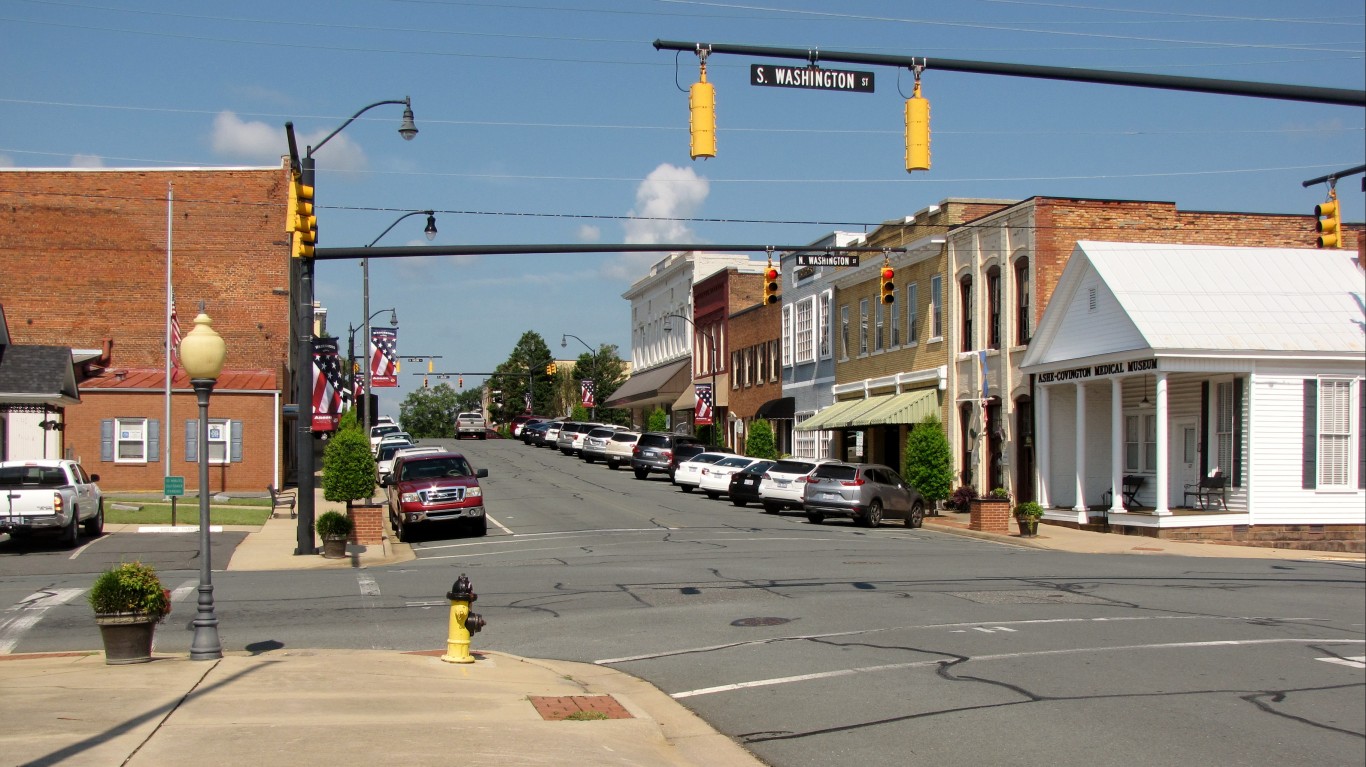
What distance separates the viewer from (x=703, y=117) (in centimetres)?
1366

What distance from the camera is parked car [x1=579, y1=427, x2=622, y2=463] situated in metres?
58.9

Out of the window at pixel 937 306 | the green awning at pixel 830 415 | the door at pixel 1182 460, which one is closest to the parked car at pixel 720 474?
the green awning at pixel 830 415

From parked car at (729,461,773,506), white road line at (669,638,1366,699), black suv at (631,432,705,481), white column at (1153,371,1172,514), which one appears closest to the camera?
white road line at (669,638,1366,699)

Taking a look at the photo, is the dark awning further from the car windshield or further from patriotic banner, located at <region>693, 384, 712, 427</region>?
the car windshield

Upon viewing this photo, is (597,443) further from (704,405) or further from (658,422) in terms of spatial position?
(658,422)

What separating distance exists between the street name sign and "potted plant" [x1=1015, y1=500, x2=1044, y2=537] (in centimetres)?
1706

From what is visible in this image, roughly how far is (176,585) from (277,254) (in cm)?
3160

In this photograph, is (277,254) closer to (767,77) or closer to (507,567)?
(507,567)

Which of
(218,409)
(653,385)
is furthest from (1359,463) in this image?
(653,385)

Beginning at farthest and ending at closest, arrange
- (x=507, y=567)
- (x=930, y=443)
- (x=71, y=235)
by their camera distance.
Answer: (x=71, y=235)
(x=930, y=443)
(x=507, y=567)

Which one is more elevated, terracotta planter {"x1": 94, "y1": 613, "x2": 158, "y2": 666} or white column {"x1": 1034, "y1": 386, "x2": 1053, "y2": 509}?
white column {"x1": 1034, "y1": 386, "x2": 1053, "y2": 509}

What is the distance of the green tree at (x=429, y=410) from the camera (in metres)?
168

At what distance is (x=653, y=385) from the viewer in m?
78.2

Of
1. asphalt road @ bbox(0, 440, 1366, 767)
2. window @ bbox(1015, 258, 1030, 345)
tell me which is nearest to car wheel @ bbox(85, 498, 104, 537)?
asphalt road @ bbox(0, 440, 1366, 767)
